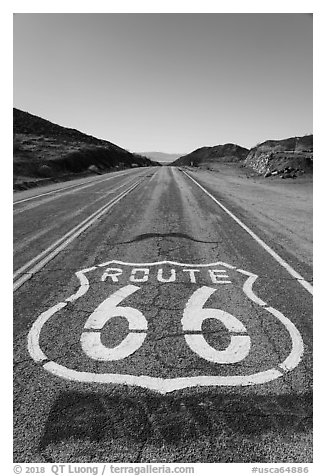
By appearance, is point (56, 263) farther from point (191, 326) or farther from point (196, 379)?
point (196, 379)

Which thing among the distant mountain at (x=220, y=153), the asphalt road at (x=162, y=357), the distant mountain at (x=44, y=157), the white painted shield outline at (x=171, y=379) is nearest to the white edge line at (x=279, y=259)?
the asphalt road at (x=162, y=357)

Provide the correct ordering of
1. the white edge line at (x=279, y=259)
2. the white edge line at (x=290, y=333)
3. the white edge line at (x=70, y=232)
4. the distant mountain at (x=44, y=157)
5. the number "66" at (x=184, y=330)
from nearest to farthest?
the white edge line at (x=290, y=333), the number "66" at (x=184, y=330), the white edge line at (x=279, y=259), the white edge line at (x=70, y=232), the distant mountain at (x=44, y=157)

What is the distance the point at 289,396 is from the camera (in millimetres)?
2781

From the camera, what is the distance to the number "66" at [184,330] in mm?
3287

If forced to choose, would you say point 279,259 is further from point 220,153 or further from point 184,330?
point 220,153

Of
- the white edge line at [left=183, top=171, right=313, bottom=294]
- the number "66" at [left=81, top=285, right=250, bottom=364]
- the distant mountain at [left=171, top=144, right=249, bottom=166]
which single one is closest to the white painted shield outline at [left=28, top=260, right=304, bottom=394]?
the number "66" at [left=81, top=285, right=250, bottom=364]

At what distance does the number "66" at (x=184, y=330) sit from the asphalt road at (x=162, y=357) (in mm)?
17

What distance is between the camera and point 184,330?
3.69 m

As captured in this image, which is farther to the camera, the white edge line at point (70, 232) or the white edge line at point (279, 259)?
the white edge line at point (70, 232)

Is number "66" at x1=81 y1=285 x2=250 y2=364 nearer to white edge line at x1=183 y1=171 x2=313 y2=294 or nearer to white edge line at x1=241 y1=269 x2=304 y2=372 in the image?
white edge line at x1=241 y1=269 x2=304 y2=372

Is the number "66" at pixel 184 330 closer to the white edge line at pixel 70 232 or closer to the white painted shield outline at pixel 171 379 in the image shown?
the white painted shield outline at pixel 171 379

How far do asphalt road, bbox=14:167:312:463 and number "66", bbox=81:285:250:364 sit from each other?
17 millimetres

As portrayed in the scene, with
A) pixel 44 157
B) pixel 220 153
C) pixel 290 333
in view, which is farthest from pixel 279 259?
pixel 220 153

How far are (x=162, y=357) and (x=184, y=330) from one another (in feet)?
1.73
